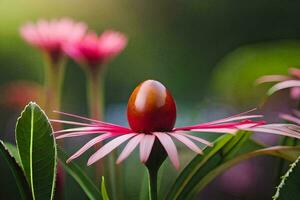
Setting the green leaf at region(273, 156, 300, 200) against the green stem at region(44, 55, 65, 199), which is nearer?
the green leaf at region(273, 156, 300, 200)

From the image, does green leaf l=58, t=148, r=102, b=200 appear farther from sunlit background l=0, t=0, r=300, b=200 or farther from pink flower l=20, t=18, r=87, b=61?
sunlit background l=0, t=0, r=300, b=200

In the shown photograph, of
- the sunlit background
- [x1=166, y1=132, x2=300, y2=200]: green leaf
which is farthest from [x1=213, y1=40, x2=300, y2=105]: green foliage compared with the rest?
[x1=166, y1=132, x2=300, y2=200]: green leaf

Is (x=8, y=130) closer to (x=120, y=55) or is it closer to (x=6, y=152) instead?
(x=120, y=55)

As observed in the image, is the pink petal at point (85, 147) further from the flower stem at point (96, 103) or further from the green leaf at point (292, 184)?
the flower stem at point (96, 103)

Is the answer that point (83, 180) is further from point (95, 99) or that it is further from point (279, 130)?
point (95, 99)

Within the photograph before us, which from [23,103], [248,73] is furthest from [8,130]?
[248,73]

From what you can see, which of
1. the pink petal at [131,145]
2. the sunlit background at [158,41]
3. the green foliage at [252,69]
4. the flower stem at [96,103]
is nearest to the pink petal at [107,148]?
the pink petal at [131,145]
